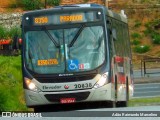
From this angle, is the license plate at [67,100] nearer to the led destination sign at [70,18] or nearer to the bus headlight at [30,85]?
the bus headlight at [30,85]

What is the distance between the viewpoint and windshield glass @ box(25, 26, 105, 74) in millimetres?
23531

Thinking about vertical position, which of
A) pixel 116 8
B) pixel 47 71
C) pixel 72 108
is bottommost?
pixel 116 8

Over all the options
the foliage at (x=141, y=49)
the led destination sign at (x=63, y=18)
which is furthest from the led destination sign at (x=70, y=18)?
the foliage at (x=141, y=49)

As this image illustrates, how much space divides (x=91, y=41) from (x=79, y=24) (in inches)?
28.3

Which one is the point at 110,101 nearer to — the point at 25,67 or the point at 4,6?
the point at 25,67

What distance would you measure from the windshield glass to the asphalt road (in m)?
13.3

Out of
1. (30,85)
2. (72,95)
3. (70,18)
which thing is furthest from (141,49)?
(72,95)

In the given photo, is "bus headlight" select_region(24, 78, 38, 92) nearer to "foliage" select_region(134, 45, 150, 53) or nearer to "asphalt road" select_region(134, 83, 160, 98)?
"asphalt road" select_region(134, 83, 160, 98)

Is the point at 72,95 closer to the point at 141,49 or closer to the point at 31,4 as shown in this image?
the point at 141,49

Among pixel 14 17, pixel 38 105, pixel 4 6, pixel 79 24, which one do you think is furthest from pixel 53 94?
pixel 4 6

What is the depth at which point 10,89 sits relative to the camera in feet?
82.9

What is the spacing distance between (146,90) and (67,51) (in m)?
18.0

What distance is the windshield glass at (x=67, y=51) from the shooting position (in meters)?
23.5

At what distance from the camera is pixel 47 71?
23562 millimetres
